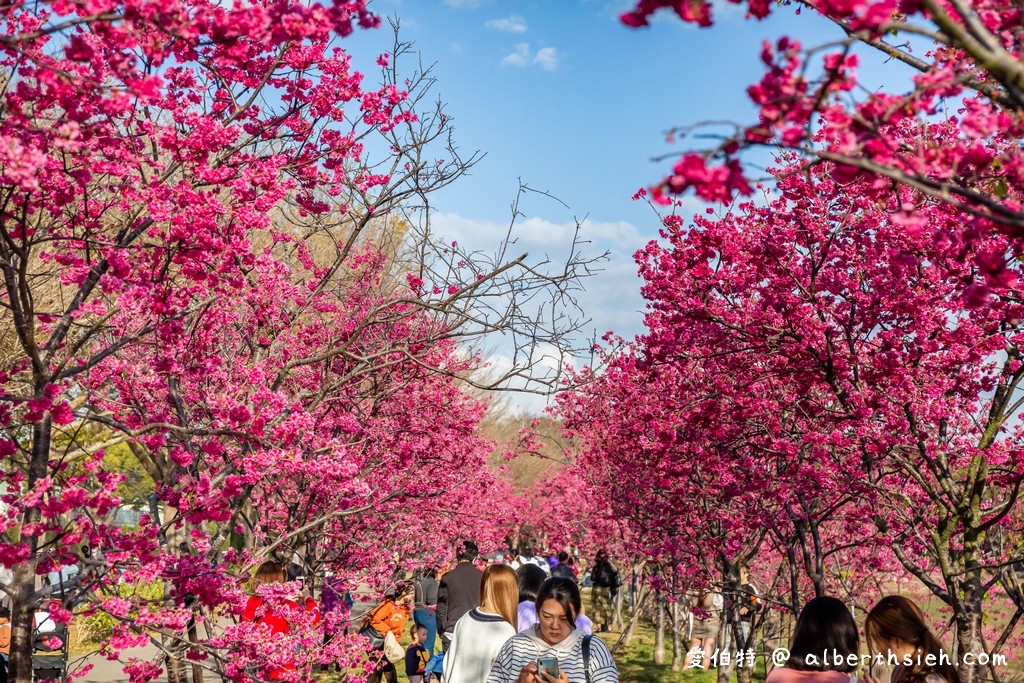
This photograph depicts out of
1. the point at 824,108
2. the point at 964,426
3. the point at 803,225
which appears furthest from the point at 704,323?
the point at 824,108

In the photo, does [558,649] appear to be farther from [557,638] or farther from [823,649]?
[823,649]

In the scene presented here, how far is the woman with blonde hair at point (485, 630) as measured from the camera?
252 inches

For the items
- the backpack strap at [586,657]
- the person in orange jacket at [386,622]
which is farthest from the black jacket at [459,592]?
the backpack strap at [586,657]

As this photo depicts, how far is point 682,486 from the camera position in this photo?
40.0 ft

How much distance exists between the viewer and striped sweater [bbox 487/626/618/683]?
17.5 feet

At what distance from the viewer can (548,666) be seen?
5.18 metres

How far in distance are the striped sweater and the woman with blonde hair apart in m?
0.82

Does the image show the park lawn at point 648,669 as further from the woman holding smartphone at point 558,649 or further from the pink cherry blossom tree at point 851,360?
the woman holding smartphone at point 558,649

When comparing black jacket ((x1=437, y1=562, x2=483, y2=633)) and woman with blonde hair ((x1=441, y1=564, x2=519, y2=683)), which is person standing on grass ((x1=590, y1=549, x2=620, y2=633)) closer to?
black jacket ((x1=437, y1=562, x2=483, y2=633))

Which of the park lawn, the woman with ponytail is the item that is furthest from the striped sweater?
the park lawn

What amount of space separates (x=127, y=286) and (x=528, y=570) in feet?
12.0

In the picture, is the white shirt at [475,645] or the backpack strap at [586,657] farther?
the white shirt at [475,645]

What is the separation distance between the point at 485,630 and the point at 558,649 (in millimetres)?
1121

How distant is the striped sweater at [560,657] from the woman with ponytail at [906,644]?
1375 millimetres
